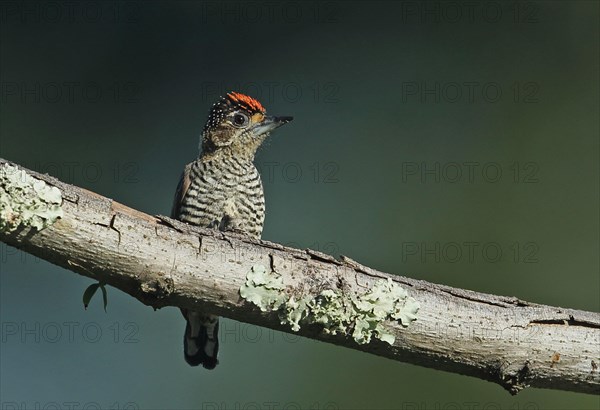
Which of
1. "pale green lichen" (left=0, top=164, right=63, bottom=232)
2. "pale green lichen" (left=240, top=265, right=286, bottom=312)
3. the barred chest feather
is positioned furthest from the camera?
the barred chest feather

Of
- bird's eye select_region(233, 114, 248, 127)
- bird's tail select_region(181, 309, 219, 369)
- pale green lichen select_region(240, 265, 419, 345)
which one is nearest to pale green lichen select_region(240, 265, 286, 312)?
pale green lichen select_region(240, 265, 419, 345)

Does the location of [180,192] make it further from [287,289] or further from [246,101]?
[287,289]

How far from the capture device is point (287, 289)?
2.98 meters

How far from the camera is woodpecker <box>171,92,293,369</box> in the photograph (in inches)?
194

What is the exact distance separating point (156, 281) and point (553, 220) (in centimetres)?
329

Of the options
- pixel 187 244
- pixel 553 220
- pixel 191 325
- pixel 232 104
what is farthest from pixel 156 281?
pixel 553 220

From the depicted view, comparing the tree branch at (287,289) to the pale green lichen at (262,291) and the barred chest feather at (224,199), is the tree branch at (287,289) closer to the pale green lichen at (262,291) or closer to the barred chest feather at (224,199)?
the pale green lichen at (262,291)

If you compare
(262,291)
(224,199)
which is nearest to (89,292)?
(262,291)

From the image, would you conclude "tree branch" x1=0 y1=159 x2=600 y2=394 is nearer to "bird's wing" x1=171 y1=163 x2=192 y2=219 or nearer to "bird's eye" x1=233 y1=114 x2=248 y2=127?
"bird's wing" x1=171 y1=163 x2=192 y2=219

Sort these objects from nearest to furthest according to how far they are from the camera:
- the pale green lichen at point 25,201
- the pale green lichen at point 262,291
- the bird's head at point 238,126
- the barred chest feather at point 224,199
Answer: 1. the pale green lichen at point 25,201
2. the pale green lichen at point 262,291
3. the barred chest feather at point 224,199
4. the bird's head at point 238,126

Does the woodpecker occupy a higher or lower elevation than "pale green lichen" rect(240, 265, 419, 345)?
higher

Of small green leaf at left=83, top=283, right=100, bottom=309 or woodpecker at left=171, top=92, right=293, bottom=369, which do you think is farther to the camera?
woodpecker at left=171, top=92, right=293, bottom=369

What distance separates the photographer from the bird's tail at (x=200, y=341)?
16.4 feet

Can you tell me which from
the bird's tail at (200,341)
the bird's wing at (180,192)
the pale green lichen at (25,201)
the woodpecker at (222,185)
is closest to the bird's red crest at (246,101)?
the woodpecker at (222,185)
